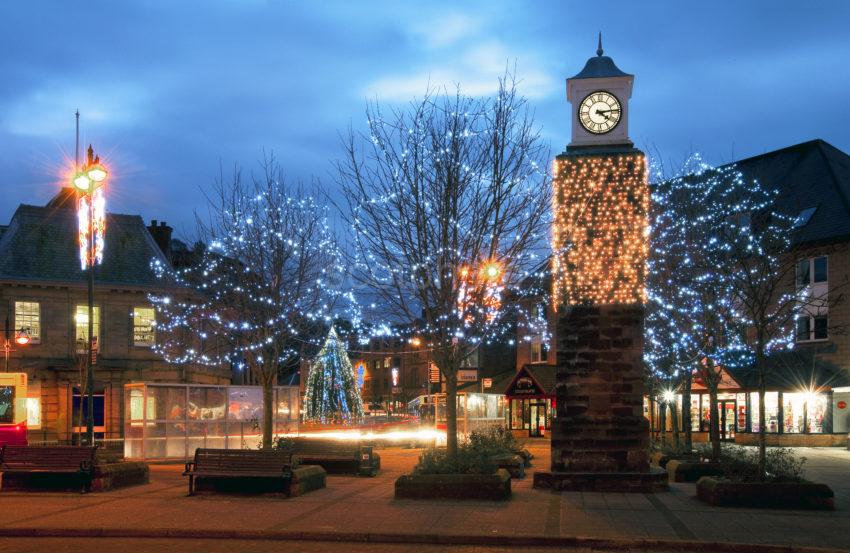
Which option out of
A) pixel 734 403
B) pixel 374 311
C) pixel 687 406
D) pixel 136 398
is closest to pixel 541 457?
pixel 687 406

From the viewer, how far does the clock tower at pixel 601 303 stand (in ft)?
→ 57.1

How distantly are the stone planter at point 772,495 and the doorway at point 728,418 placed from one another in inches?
1131

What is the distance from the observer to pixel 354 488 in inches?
717

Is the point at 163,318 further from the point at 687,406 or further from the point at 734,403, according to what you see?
the point at 734,403

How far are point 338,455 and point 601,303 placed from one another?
300 inches

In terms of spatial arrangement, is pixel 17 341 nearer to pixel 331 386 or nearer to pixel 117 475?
pixel 331 386

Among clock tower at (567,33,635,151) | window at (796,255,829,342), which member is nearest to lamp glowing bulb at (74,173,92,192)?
clock tower at (567,33,635,151)

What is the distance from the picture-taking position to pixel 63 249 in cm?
4016

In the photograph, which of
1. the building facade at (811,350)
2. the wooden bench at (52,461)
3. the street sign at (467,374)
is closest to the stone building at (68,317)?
the street sign at (467,374)

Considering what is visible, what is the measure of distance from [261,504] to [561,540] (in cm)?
583

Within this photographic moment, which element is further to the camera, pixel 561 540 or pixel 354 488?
pixel 354 488

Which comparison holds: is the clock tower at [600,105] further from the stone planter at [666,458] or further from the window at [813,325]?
the window at [813,325]

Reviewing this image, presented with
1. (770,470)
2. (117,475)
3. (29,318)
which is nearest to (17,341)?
(29,318)

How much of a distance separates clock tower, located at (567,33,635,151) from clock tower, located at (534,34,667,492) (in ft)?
0.07
